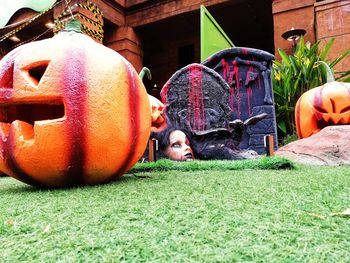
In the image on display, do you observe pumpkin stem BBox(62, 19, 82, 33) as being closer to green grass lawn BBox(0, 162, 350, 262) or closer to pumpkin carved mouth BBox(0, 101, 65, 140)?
pumpkin carved mouth BBox(0, 101, 65, 140)

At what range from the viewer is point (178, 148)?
8.30ft

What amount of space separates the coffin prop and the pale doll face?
39.7 inches

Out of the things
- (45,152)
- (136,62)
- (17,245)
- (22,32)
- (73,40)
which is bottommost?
(17,245)

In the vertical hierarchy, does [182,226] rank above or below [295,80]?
below

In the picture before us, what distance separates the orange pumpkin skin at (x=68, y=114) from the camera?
1181mm

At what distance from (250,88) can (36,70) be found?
261cm

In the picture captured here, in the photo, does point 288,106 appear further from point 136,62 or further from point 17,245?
point 17,245

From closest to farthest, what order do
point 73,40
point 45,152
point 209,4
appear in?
1. point 45,152
2. point 73,40
3. point 209,4

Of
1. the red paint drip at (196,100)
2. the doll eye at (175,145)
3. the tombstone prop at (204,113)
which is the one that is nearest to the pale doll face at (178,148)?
the doll eye at (175,145)

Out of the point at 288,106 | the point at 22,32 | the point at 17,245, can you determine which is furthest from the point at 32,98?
the point at 22,32

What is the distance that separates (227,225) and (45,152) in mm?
804

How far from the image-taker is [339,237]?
1.86ft

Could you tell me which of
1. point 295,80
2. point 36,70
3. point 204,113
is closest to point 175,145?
point 204,113

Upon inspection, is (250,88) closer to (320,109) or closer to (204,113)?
(320,109)
